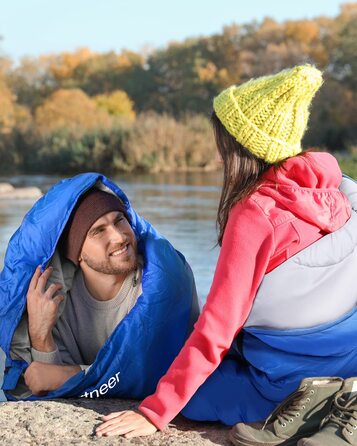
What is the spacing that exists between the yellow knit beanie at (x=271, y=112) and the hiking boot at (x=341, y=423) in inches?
28.5

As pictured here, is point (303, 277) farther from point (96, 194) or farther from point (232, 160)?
point (96, 194)

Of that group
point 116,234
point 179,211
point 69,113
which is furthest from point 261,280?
point 69,113

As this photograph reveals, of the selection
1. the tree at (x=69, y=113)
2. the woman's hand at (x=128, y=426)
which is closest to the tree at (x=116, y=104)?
the tree at (x=69, y=113)

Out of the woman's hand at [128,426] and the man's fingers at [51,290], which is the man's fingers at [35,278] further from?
the woman's hand at [128,426]

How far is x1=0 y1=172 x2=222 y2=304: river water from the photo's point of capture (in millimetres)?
8009

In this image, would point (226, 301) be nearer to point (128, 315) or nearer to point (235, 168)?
point (235, 168)

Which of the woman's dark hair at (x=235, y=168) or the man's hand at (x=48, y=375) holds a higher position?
the woman's dark hair at (x=235, y=168)

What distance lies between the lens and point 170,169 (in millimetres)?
24688

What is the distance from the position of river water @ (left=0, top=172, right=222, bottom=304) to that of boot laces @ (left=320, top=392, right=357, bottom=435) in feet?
7.19

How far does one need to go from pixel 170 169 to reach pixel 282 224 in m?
22.4

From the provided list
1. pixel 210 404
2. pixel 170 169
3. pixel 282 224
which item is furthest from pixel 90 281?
pixel 170 169

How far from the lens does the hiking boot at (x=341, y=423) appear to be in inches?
85.8

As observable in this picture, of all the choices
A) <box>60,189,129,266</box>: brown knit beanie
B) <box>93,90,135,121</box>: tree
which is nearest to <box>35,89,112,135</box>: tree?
<box>93,90,135,121</box>: tree

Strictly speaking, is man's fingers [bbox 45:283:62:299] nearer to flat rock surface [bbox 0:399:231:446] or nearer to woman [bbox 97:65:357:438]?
flat rock surface [bbox 0:399:231:446]
